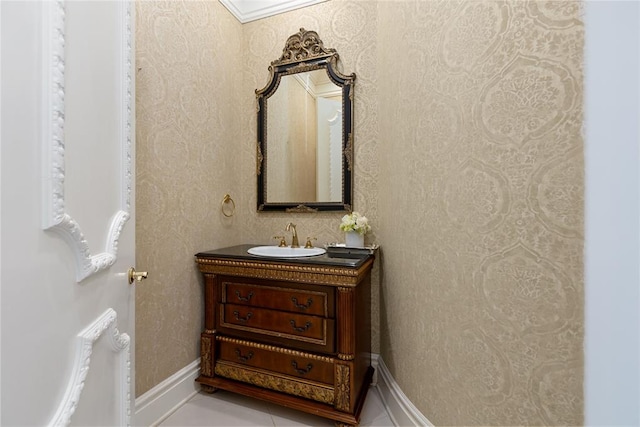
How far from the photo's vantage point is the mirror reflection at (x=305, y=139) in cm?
206

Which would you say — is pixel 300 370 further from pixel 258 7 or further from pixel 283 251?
pixel 258 7

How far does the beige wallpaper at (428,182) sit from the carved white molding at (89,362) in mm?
704

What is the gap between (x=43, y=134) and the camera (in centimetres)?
52

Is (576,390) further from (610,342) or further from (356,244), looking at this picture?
(356,244)

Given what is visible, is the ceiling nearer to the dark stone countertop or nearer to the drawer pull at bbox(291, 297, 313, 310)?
the dark stone countertop

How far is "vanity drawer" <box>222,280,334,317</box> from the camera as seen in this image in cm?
155

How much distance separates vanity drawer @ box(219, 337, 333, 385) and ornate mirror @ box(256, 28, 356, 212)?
96 cm

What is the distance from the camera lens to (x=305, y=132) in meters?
2.12

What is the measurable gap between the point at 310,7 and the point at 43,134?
2139 mm

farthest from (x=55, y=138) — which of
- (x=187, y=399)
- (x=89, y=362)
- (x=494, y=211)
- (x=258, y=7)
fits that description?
(x=258, y=7)

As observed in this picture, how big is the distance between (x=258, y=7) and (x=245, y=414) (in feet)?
9.26

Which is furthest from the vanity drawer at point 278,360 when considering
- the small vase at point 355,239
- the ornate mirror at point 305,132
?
the ornate mirror at point 305,132

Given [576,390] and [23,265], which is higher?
[23,265]

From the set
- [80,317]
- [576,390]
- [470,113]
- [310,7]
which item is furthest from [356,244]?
[310,7]
